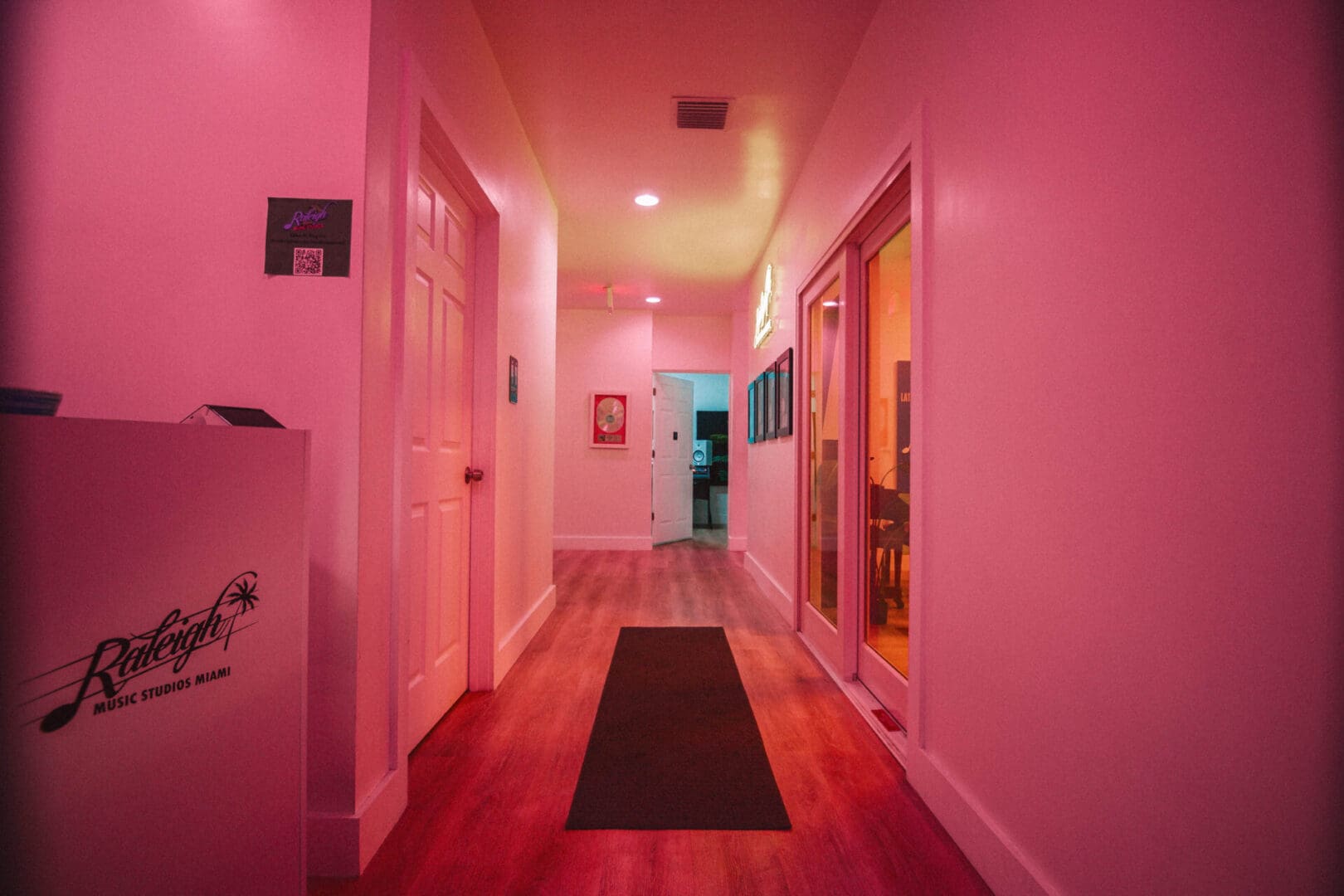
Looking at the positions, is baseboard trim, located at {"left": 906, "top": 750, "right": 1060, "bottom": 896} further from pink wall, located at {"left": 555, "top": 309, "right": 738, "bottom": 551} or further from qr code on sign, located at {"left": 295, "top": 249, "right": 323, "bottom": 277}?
pink wall, located at {"left": 555, "top": 309, "right": 738, "bottom": 551}

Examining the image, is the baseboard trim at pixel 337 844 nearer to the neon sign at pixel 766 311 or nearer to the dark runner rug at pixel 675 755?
the dark runner rug at pixel 675 755

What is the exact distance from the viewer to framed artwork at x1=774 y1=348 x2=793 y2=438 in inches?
158

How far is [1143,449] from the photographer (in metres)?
1.03

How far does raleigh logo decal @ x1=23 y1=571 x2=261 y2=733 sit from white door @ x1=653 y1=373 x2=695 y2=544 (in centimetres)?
634

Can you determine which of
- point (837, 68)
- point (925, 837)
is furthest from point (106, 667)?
point (837, 68)

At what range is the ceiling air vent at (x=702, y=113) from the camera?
3.01m

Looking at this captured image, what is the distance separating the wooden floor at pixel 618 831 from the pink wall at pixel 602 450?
405cm

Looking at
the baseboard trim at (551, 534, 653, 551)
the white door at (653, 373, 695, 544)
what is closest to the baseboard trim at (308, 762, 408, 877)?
the baseboard trim at (551, 534, 653, 551)

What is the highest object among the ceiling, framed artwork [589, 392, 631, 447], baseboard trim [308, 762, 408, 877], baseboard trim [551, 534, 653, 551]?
the ceiling

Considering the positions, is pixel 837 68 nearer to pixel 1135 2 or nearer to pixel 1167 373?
pixel 1135 2

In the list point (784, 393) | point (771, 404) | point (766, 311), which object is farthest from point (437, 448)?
point (766, 311)

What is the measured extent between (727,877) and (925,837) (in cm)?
60

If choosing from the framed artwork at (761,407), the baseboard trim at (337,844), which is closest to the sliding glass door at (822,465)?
the framed artwork at (761,407)

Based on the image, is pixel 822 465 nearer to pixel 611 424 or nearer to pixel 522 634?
pixel 522 634
